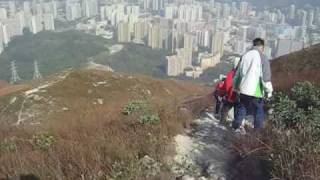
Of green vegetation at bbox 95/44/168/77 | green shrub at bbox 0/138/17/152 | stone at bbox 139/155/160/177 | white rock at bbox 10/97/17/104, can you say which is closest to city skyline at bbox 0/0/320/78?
green vegetation at bbox 95/44/168/77

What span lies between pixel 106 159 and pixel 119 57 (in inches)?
3906

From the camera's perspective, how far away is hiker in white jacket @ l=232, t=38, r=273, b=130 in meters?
4.96

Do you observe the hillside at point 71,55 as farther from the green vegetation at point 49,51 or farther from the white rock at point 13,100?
the white rock at point 13,100

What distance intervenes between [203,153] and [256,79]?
1.28 m

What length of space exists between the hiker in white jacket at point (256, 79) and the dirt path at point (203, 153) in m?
0.53

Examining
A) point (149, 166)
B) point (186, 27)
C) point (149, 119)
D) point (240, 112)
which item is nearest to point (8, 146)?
point (149, 119)

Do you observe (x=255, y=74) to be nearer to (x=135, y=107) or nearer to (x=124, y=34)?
(x=135, y=107)

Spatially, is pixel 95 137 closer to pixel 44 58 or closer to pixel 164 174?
pixel 164 174

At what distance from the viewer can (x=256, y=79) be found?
4.98m

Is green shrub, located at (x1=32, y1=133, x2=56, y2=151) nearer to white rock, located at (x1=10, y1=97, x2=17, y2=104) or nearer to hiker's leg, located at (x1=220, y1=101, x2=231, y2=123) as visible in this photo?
hiker's leg, located at (x1=220, y1=101, x2=231, y2=123)

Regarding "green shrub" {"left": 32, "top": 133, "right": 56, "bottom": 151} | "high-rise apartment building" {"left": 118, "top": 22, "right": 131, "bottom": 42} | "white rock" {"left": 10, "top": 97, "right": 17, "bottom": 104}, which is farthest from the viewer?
"high-rise apartment building" {"left": 118, "top": 22, "right": 131, "bottom": 42}

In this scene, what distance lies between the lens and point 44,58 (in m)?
97.2

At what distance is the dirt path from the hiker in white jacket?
526 millimetres

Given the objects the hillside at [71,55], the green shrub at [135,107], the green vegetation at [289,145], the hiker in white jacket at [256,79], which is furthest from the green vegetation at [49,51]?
the green vegetation at [289,145]
